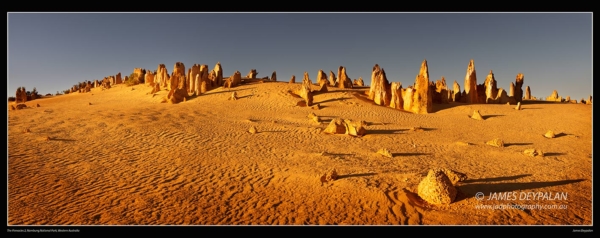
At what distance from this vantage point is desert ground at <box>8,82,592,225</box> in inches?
287

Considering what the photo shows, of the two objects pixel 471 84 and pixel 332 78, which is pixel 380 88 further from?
pixel 332 78

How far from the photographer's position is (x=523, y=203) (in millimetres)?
7723

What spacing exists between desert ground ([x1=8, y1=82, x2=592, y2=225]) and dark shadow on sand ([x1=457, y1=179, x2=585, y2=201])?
55 millimetres

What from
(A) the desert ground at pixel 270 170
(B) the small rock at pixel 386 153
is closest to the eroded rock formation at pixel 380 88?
(A) the desert ground at pixel 270 170

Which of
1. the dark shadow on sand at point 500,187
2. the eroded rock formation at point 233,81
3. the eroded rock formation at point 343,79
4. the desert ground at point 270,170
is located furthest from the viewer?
the eroded rock formation at point 343,79

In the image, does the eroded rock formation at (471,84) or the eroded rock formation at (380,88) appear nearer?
the eroded rock formation at (380,88)

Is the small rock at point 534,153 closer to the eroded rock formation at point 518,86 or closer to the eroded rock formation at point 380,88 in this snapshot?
the eroded rock formation at point 380,88

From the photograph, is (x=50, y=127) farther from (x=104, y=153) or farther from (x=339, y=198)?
(x=339, y=198)

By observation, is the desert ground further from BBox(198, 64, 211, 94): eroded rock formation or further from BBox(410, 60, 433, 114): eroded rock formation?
BBox(198, 64, 211, 94): eroded rock formation

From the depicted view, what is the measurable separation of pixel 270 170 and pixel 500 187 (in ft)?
25.2

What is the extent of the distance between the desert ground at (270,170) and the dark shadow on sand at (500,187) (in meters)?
0.05

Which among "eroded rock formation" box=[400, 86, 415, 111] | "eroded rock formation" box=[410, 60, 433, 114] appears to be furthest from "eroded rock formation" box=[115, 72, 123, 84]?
"eroded rock formation" box=[410, 60, 433, 114]

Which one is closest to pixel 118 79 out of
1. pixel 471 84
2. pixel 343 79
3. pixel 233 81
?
pixel 233 81

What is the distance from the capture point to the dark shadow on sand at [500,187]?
844 cm
